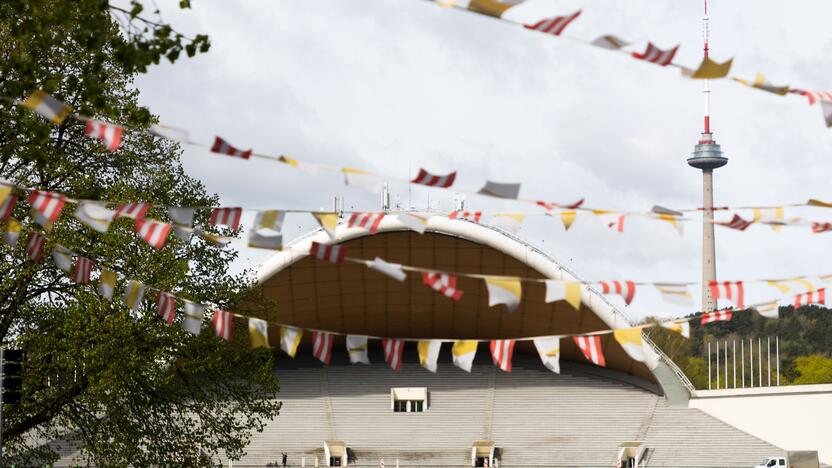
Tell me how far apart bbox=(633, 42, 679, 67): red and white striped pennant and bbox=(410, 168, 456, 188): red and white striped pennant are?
2.03 m

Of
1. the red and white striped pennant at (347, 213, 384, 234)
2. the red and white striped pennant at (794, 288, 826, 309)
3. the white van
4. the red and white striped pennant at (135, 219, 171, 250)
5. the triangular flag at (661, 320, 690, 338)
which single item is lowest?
the white van

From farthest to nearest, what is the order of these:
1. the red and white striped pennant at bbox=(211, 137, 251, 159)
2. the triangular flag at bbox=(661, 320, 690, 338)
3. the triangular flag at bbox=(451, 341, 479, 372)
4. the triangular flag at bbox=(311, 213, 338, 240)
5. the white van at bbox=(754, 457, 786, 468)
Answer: the white van at bbox=(754, 457, 786, 468) → the triangular flag at bbox=(451, 341, 479, 372) → the triangular flag at bbox=(661, 320, 690, 338) → the triangular flag at bbox=(311, 213, 338, 240) → the red and white striped pennant at bbox=(211, 137, 251, 159)

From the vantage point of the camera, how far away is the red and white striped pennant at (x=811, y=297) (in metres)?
13.5

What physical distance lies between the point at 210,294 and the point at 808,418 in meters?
33.6

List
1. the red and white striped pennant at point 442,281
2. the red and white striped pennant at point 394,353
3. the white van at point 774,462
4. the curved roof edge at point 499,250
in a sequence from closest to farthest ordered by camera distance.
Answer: the red and white striped pennant at point 442,281
the red and white striped pennant at point 394,353
the white van at point 774,462
the curved roof edge at point 499,250

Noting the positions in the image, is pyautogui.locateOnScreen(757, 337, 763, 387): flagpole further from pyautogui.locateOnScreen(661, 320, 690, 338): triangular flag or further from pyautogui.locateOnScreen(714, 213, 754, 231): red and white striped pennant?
pyautogui.locateOnScreen(714, 213, 754, 231): red and white striped pennant

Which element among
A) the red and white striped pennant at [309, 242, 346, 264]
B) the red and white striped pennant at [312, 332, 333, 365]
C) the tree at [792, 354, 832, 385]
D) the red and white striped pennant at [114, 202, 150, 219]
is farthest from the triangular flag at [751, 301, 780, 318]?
the tree at [792, 354, 832, 385]

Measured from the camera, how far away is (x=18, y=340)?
23.8 meters

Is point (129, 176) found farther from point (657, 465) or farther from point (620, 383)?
point (620, 383)

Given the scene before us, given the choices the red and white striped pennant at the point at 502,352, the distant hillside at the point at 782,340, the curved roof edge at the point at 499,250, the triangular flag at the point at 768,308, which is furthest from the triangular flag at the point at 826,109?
the distant hillside at the point at 782,340

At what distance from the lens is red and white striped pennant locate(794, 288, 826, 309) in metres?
13.5

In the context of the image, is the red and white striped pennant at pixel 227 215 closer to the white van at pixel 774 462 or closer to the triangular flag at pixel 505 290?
the triangular flag at pixel 505 290

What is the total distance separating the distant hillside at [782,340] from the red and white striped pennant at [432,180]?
3156 inches

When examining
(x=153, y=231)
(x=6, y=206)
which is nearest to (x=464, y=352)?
(x=153, y=231)
